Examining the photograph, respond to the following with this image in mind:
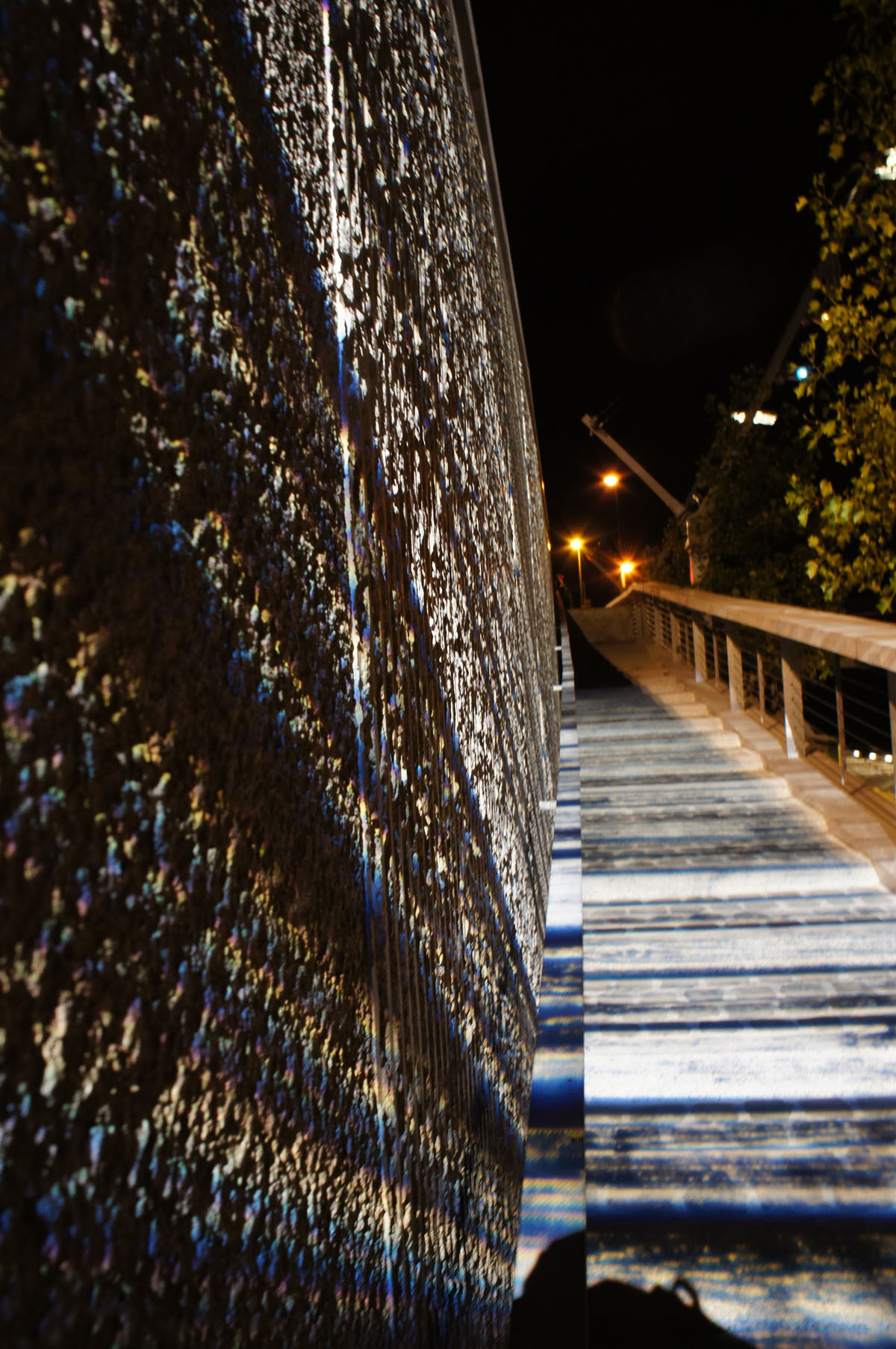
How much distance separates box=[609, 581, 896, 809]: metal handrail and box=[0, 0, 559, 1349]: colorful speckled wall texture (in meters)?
3.03

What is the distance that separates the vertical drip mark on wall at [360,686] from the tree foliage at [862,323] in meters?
5.05

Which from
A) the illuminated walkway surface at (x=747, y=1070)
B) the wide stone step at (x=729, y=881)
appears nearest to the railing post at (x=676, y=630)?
the illuminated walkway surface at (x=747, y=1070)

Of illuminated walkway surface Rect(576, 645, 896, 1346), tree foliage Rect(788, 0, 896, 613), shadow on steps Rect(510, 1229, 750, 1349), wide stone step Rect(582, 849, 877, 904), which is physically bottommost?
shadow on steps Rect(510, 1229, 750, 1349)

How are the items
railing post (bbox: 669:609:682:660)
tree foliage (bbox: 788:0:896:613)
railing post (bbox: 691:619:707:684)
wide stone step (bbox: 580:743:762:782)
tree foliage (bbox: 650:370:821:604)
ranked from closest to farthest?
tree foliage (bbox: 788:0:896:613)
wide stone step (bbox: 580:743:762:782)
railing post (bbox: 691:619:707:684)
tree foliage (bbox: 650:370:821:604)
railing post (bbox: 669:609:682:660)

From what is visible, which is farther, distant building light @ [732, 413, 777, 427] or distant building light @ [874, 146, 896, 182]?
distant building light @ [732, 413, 777, 427]

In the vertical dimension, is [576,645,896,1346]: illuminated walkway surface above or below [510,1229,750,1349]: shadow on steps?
above

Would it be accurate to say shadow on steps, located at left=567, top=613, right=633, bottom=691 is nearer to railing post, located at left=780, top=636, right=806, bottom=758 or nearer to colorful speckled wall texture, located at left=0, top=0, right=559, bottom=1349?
railing post, located at left=780, top=636, right=806, bottom=758

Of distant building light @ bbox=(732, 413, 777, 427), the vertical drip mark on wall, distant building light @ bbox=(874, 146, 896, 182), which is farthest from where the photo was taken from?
distant building light @ bbox=(732, 413, 777, 427)

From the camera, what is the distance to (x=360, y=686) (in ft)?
1.87

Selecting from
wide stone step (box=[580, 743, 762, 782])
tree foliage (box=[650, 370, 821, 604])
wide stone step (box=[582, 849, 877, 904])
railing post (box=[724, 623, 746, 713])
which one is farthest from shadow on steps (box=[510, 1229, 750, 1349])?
tree foliage (box=[650, 370, 821, 604])

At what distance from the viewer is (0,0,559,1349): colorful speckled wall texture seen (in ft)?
0.73

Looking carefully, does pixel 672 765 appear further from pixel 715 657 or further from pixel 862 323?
pixel 862 323

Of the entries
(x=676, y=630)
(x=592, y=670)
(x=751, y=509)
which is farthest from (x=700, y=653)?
(x=592, y=670)

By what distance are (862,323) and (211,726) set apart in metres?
5.85
